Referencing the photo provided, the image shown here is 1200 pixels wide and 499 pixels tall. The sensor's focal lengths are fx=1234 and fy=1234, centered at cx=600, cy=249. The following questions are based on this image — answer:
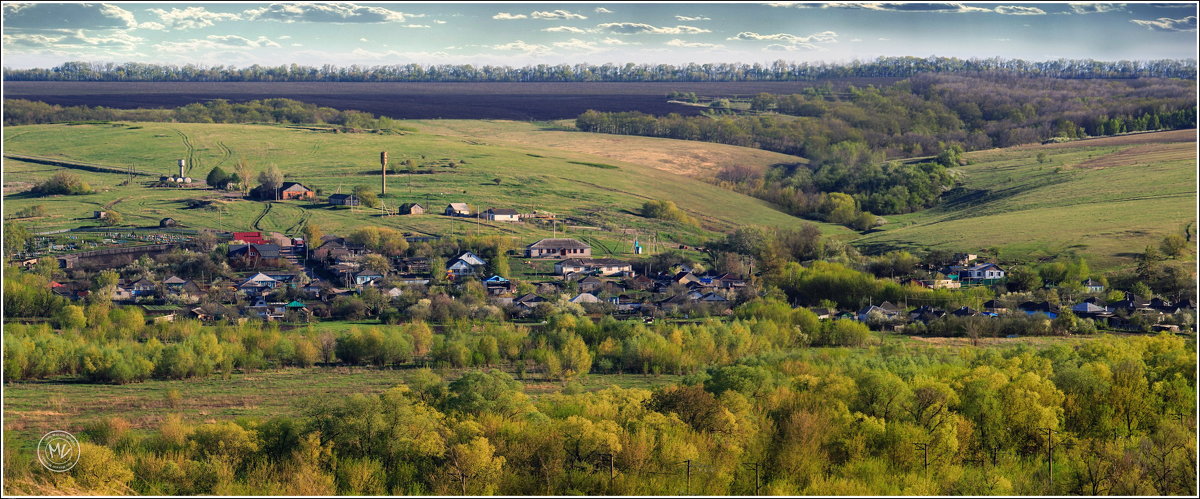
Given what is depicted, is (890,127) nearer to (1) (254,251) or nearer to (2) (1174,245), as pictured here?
(2) (1174,245)

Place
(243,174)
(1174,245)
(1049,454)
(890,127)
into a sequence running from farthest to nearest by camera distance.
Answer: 1. (890,127)
2. (243,174)
3. (1174,245)
4. (1049,454)

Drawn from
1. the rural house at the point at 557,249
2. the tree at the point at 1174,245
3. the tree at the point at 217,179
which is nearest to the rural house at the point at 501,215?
the rural house at the point at 557,249

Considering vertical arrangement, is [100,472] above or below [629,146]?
below

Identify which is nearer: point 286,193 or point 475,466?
point 475,466

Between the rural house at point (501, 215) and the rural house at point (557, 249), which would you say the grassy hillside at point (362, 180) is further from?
the rural house at point (557, 249)

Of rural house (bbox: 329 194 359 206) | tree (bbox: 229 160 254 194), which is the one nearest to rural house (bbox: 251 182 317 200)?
tree (bbox: 229 160 254 194)

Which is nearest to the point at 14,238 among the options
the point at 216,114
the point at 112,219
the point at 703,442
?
the point at 112,219

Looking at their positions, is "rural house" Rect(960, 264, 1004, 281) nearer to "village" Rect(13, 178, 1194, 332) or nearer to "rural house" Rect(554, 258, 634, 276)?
"village" Rect(13, 178, 1194, 332)
